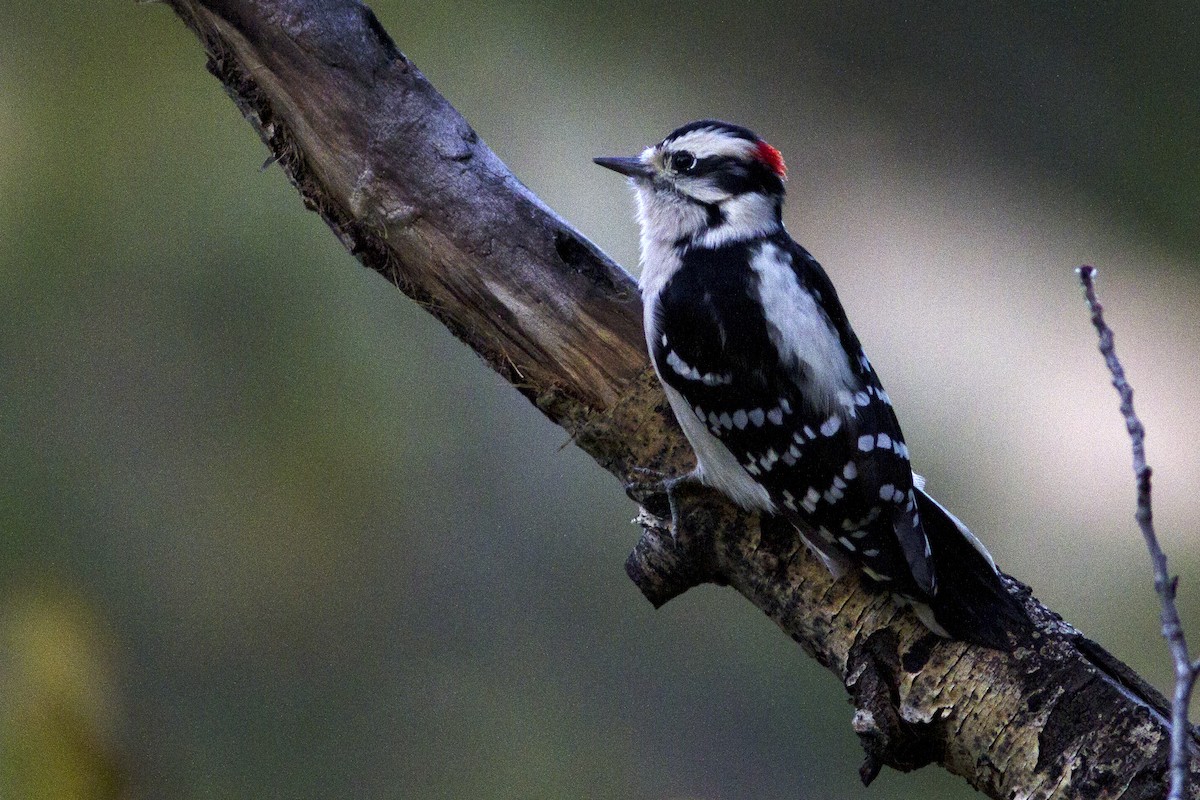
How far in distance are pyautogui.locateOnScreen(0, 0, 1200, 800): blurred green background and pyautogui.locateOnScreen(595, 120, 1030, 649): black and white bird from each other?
1.68 meters

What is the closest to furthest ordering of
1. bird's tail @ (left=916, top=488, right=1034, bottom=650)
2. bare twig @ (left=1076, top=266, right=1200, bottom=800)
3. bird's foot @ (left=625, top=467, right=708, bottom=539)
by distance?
bare twig @ (left=1076, top=266, right=1200, bottom=800) → bird's tail @ (left=916, top=488, right=1034, bottom=650) → bird's foot @ (left=625, top=467, right=708, bottom=539)

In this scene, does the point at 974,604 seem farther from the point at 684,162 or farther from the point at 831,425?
the point at 684,162

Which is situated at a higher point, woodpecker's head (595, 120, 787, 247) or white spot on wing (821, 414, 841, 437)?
woodpecker's head (595, 120, 787, 247)

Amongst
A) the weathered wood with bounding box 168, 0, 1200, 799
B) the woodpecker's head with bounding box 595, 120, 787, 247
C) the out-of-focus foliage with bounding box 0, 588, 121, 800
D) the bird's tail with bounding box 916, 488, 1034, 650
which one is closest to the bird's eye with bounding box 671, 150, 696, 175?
the woodpecker's head with bounding box 595, 120, 787, 247

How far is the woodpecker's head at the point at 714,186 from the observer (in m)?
1.89

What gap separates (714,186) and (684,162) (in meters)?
0.07

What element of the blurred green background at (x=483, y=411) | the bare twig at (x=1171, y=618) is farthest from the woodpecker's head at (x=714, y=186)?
the blurred green background at (x=483, y=411)

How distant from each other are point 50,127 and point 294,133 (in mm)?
2188

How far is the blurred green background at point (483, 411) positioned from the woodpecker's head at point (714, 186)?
1471 millimetres

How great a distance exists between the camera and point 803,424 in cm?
168

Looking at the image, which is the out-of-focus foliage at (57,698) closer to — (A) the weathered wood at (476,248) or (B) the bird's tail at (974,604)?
(A) the weathered wood at (476,248)

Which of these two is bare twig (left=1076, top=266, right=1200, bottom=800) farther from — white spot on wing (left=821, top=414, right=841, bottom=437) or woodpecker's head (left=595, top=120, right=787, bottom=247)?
woodpecker's head (left=595, top=120, right=787, bottom=247)

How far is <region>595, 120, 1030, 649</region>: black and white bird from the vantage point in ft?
5.21

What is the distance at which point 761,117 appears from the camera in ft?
11.6
